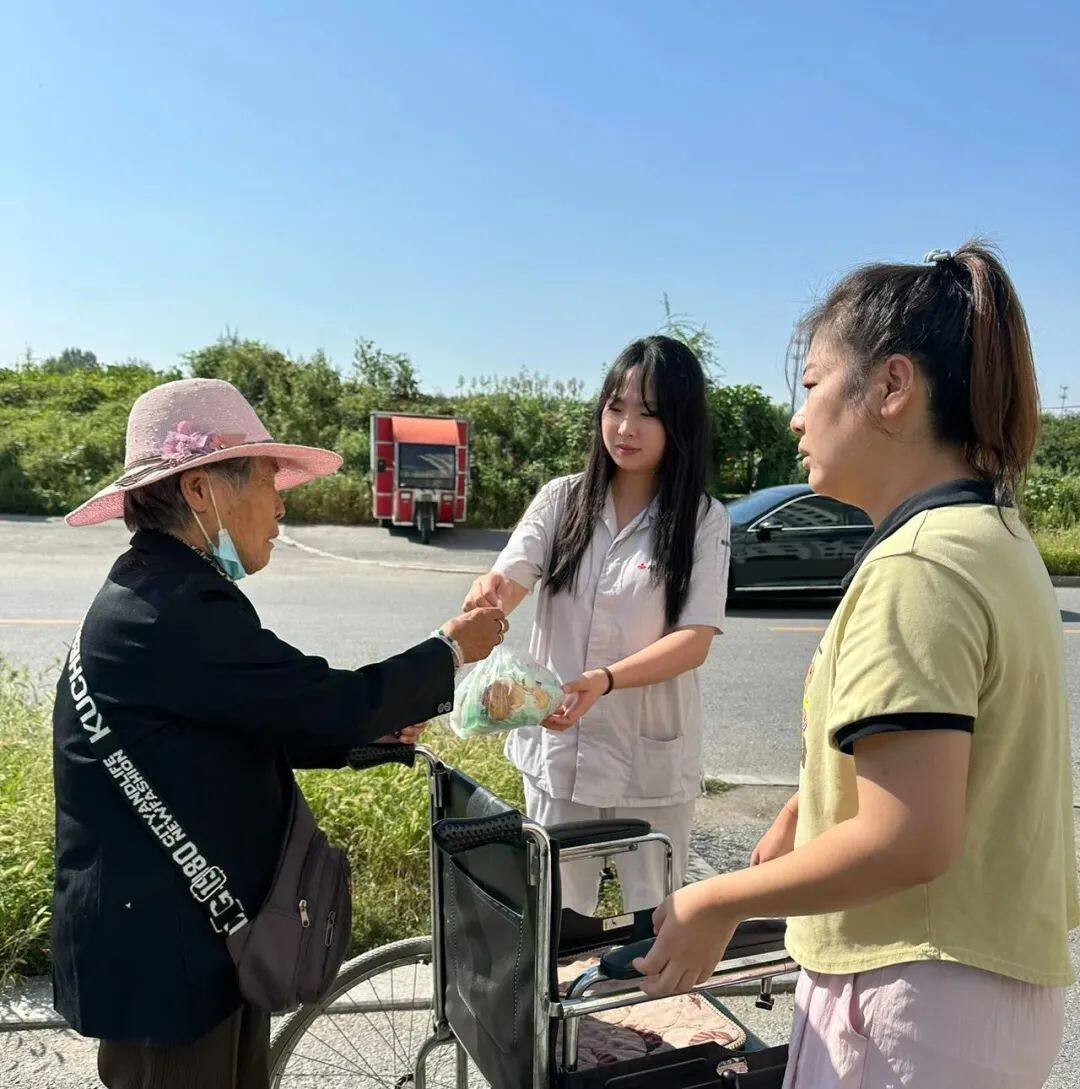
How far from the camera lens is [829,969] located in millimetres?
1310

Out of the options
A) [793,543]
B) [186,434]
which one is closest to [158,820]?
[186,434]

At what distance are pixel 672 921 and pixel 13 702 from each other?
13.2 ft

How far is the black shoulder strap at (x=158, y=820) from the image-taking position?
5.46 ft

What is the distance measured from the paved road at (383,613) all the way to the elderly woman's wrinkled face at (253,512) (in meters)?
2.59

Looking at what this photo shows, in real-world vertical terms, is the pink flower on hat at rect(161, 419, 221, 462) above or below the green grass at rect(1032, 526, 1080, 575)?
above

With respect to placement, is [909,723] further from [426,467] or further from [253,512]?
[426,467]

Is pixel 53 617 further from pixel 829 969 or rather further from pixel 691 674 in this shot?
pixel 829 969

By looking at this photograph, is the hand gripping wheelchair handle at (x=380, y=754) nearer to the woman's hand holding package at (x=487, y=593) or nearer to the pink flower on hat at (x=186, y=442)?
the woman's hand holding package at (x=487, y=593)

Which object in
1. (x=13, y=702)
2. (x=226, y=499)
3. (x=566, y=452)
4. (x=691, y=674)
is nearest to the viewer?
(x=226, y=499)

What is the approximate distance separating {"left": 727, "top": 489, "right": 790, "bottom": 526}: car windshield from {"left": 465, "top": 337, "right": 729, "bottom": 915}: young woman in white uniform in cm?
884

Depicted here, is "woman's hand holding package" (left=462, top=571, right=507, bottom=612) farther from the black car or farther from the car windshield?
the car windshield

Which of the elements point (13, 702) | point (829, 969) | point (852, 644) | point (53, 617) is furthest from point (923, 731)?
point (53, 617)

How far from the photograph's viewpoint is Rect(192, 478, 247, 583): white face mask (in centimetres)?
185

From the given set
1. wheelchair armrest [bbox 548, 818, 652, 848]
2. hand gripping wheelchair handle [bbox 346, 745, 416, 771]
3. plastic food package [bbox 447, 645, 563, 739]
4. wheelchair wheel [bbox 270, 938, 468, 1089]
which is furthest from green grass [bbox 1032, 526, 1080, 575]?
hand gripping wheelchair handle [bbox 346, 745, 416, 771]
